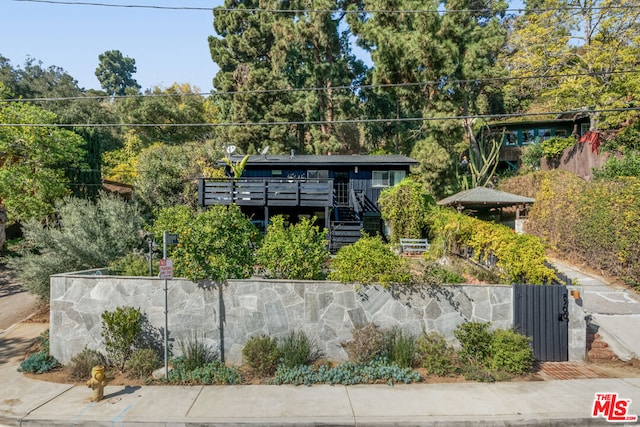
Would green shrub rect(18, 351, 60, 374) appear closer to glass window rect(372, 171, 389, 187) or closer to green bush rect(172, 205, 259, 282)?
green bush rect(172, 205, 259, 282)

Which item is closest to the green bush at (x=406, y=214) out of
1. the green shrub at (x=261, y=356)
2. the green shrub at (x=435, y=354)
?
the green shrub at (x=435, y=354)

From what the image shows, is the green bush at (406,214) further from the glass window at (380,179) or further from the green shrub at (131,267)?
the green shrub at (131,267)

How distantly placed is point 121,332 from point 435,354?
741 cm

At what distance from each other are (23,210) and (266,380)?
17.4 meters

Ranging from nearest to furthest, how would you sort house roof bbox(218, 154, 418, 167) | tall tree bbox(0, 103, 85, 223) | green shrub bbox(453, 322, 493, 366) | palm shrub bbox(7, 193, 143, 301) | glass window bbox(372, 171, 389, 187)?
green shrub bbox(453, 322, 493, 366)
palm shrub bbox(7, 193, 143, 301)
tall tree bbox(0, 103, 85, 223)
house roof bbox(218, 154, 418, 167)
glass window bbox(372, 171, 389, 187)

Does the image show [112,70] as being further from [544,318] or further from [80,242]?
[544,318]

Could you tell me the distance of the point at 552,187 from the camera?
57.2 ft

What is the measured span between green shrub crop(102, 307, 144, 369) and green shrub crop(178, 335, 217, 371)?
3.66ft

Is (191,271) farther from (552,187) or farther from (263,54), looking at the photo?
(263,54)

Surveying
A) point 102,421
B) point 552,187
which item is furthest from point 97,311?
point 552,187

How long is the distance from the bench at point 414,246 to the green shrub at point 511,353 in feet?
25.9

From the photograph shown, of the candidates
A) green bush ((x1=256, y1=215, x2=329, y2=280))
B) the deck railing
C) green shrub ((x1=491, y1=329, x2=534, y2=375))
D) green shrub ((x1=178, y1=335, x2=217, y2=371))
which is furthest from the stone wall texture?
the deck railing

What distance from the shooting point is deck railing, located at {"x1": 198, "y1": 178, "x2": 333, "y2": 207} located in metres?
17.3

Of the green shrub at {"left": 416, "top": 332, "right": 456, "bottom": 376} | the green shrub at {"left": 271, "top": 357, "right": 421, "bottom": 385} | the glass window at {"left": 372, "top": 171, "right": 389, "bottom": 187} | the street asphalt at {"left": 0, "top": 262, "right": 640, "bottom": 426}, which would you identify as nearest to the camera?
the street asphalt at {"left": 0, "top": 262, "right": 640, "bottom": 426}
